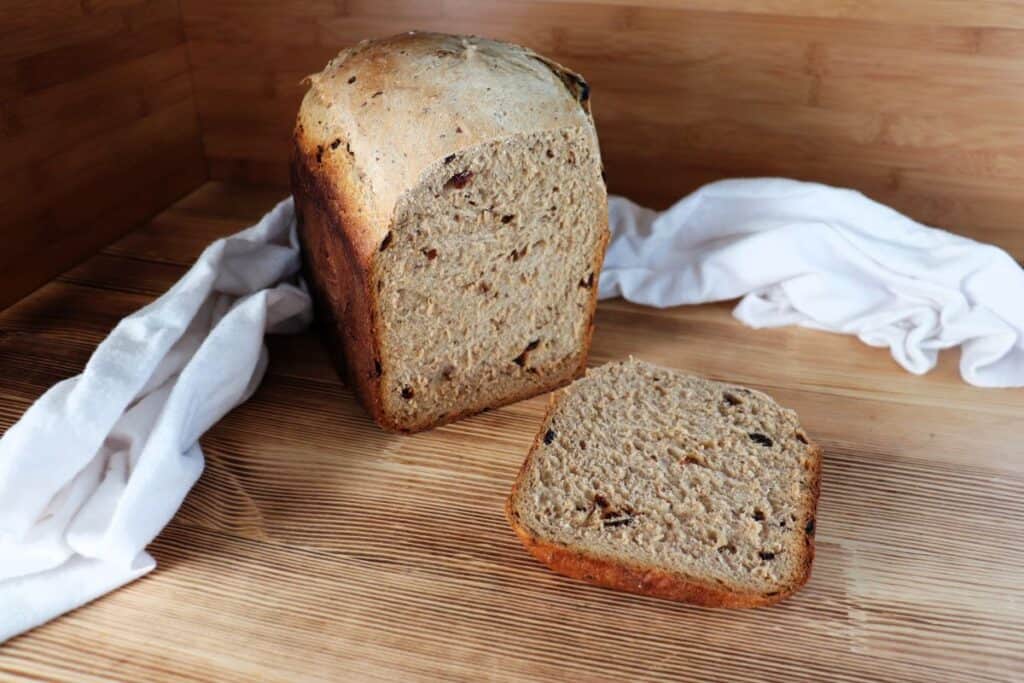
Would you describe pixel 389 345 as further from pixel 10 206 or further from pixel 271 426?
pixel 10 206

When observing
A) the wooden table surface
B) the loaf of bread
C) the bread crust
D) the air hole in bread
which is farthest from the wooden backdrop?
the bread crust

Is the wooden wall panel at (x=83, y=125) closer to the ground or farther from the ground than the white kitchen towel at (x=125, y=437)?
farther from the ground

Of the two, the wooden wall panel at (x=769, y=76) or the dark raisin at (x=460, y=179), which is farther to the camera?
the wooden wall panel at (x=769, y=76)

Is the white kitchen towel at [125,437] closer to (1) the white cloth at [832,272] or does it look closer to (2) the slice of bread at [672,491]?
(2) the slice of bread at [672,491]

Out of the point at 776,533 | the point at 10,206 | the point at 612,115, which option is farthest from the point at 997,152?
the point at 10,206

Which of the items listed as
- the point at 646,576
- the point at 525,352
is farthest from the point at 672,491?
the point at 525,352

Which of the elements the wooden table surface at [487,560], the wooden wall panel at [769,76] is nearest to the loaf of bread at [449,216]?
the wooden table surface at [487,560]
